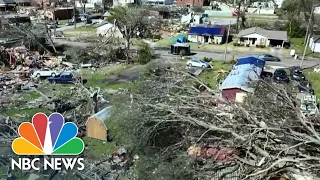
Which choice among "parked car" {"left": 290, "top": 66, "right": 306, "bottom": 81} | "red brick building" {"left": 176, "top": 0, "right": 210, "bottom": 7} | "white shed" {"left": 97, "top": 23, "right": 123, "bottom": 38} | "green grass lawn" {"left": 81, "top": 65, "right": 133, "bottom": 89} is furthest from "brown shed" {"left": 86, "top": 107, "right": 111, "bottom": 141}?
"red brick building" {"left": 176, "top": 0, "right": 210, "bottom": 7}

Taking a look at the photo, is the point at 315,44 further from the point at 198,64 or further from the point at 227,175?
the point at 227,175

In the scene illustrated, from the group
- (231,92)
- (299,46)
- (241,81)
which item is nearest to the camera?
(231,92)

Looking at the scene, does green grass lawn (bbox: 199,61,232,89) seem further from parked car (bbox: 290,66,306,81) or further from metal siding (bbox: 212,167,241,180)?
metal siding (bbox: 212,167,241,180)

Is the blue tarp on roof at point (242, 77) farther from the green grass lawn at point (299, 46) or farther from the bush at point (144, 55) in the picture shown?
the green grass lawn at point (299, 46)

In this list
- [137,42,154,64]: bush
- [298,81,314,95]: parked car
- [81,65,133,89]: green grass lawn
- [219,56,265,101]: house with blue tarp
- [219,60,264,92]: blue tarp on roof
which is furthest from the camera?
[137,42,154,64]: bush

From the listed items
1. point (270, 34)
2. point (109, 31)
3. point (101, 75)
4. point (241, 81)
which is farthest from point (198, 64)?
point (109, 31)

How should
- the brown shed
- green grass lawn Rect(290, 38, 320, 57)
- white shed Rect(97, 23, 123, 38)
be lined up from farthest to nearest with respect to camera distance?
white shed Rect(97, 23, 123, 38) → green grass lawn Rect(290, 38, 320, 57) → the brown shed

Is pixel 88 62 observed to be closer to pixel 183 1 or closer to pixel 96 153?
pixel 96 153
